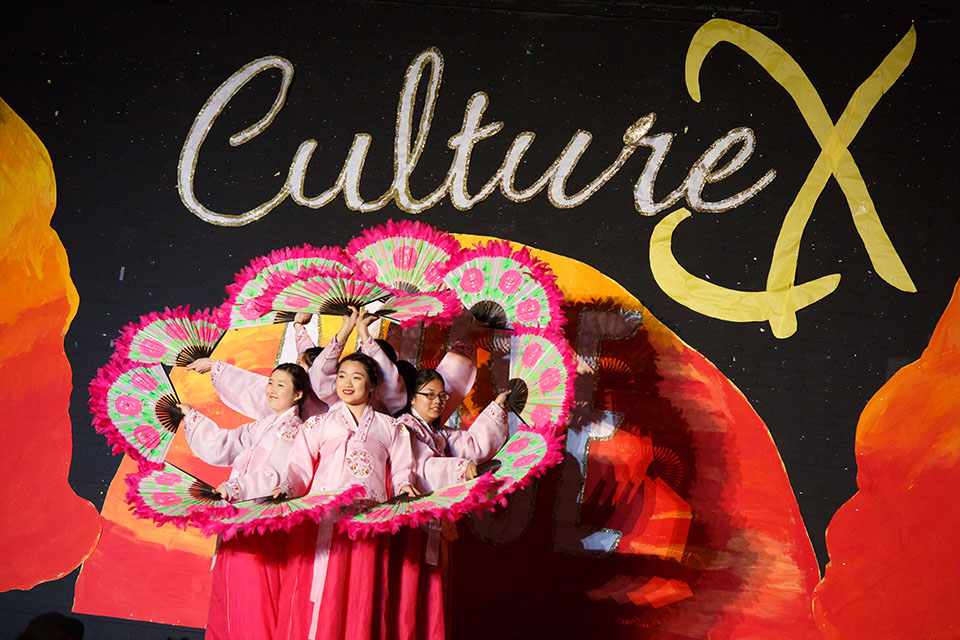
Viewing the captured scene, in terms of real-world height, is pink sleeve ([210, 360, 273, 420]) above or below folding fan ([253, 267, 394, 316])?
below

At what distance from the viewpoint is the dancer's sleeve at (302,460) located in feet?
8.27

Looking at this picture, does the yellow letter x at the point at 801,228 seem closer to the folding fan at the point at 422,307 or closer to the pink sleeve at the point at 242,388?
the folding fan at the point at 422,307

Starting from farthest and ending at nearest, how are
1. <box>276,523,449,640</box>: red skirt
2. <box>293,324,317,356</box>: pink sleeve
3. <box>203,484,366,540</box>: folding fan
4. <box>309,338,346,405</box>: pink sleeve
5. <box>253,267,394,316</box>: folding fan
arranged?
<box>293,324,317,356</box>: pink sleeve, <box>309,338,346,405</box>: pink sleeve, <box>253,267,394,316</box>: folding fan, <box>276,523,449,640</box>: red skirt, <box>203,484,366,540</box>: folding fan

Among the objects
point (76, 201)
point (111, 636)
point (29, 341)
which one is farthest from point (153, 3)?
point (111, 636)

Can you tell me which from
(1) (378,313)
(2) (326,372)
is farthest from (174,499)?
(1) (378,313)

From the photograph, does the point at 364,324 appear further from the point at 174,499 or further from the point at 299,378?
the point at 174,499

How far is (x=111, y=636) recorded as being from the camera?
133 inches

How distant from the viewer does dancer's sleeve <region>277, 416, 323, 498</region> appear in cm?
252

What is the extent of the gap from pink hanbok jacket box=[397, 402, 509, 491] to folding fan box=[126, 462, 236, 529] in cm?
57

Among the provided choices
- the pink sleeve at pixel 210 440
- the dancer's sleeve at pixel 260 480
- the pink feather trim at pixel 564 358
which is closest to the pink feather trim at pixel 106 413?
the pink sleeve at pixel 210 440

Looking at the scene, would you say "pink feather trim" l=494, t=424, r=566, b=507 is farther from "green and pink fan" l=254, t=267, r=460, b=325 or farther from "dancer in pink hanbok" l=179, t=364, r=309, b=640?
"dancer in pink hanbok" l=179, t=364, r=309, b=640

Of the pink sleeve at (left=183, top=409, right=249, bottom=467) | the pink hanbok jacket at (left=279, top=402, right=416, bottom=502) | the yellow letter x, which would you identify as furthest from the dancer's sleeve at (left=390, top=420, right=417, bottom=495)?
the yellow letter x

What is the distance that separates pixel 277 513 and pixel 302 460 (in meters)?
0.30

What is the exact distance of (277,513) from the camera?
2.27 metres
